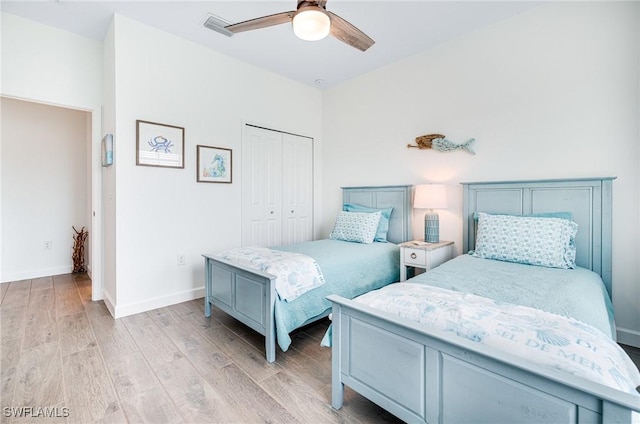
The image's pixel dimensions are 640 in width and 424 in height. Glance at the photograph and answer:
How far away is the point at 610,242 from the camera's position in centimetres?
233

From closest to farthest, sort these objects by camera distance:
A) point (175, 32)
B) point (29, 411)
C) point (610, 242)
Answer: point (29, 411) < point (610, 242) < point (175, 32)

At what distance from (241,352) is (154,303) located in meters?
1.41

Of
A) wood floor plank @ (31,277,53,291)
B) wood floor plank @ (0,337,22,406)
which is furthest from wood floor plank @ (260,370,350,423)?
wood floor plank @ (31,277,53,291)

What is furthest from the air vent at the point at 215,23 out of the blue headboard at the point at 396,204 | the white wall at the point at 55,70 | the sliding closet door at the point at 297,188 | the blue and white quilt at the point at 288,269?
the blue headboard at the point at 396,204

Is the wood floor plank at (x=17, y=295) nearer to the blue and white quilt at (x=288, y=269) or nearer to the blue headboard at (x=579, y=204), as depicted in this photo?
the blue and white quilt at (x=288, y=269)

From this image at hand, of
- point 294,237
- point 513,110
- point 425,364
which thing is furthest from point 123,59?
point 513,110

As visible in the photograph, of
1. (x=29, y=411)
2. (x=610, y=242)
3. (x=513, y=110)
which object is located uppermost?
(x=513, y=110)

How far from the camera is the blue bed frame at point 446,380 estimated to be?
2.90 feet

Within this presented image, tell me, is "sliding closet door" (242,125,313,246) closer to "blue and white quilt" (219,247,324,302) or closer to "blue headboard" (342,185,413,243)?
"blue headboard" (342,185,413,243)

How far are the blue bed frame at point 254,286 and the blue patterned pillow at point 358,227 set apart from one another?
32 centimetres

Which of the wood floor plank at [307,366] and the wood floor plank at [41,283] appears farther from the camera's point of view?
the wood floor plank at [41,283]

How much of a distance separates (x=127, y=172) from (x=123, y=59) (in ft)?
3.56

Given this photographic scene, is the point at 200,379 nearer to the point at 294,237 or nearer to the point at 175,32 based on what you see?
the point at 294,237

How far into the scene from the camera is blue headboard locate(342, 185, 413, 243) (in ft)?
11.8
